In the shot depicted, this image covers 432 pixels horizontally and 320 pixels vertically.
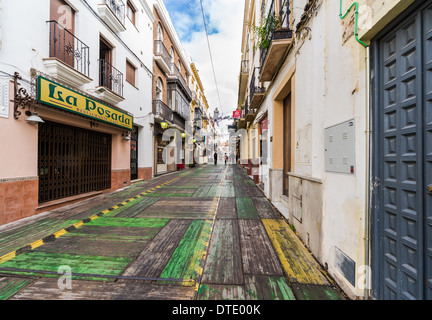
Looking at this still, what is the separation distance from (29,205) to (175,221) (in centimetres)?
354

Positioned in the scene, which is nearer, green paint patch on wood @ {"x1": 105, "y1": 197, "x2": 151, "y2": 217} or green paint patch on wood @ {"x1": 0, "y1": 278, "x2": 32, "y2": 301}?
green paint patch on wood @ {"x1": 0, "y1": 278, "x2": 32, "y2": 301}

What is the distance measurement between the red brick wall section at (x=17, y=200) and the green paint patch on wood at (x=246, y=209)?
502 centimetres

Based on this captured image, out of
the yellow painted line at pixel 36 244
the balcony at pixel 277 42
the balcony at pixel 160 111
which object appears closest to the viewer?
the yellow painted line at pixel 36 244

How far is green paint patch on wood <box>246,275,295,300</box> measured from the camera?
1956mm

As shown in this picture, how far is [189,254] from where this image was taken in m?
2.79

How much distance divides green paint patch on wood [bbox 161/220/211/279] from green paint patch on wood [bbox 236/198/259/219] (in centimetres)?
109

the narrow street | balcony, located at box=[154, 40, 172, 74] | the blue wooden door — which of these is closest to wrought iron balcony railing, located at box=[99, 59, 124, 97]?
balcony, located at box=[154, 40, 172, 74]

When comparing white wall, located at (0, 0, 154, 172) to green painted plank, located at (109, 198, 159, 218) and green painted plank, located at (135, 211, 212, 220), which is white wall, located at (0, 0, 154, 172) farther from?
green painted plank, located at (135, 211, 212, 220)

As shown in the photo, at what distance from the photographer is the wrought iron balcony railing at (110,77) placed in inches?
282

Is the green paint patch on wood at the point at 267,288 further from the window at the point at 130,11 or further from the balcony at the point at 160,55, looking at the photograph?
the balcony at the point at 160,55

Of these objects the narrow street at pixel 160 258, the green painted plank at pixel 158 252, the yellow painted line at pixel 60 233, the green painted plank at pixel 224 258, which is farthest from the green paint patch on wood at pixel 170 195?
the yellow painted line at pixel 60 233

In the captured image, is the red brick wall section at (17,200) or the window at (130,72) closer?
the red brick wall section at (17,200)

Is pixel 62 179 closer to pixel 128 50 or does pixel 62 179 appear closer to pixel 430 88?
pixel 128 50

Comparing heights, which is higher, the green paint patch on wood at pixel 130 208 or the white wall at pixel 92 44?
the white wall at pixel 92 44
